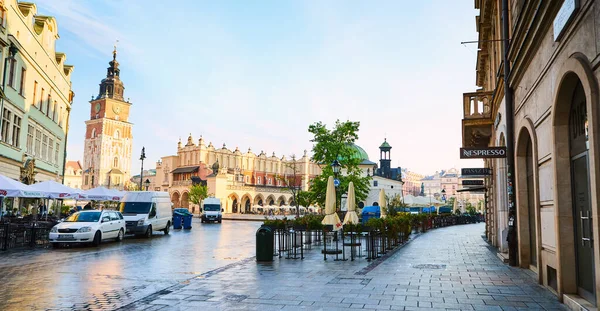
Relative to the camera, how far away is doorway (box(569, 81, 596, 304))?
675 cm

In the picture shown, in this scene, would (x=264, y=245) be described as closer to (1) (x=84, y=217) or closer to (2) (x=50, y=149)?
(1) (x=84, y=217)

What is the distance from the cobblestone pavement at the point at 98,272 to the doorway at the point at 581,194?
756 centimetres

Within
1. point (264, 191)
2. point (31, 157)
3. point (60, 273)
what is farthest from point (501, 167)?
point (264, 191)

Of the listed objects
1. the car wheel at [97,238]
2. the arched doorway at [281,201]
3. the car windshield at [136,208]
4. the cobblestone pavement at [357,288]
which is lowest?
the cobblestone pavement at [357,288]

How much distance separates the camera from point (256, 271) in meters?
11.8

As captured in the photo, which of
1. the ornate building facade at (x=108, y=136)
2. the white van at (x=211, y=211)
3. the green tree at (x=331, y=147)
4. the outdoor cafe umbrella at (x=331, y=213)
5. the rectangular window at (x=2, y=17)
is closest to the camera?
the outdoor cafe umbrella at (x=331, y=213)

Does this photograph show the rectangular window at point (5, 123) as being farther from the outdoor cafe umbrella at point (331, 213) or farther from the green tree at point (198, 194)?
the green tree at point (198, 194)

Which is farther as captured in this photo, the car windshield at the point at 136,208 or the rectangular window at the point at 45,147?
the rectangular window at the point at 45,147

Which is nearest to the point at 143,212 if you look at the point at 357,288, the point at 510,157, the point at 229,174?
the point at 357,288

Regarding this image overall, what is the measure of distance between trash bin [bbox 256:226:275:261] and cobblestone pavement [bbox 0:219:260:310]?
975 mm

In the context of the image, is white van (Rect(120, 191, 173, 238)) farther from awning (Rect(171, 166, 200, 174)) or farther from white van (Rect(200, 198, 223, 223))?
awning (Rect(171, 166, 200, 174))

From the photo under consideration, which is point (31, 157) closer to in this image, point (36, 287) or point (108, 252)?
point (108, 252)

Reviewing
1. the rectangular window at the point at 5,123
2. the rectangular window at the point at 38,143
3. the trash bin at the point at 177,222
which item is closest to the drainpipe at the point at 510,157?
the rectangular window at the point at 5,123

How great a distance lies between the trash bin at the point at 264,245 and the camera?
13883 mm
